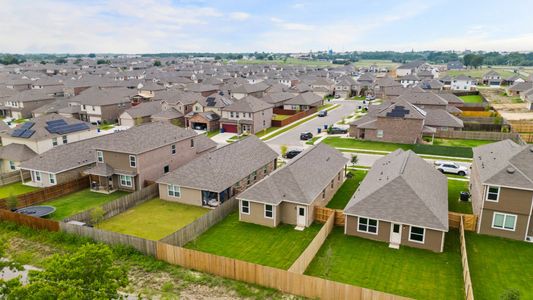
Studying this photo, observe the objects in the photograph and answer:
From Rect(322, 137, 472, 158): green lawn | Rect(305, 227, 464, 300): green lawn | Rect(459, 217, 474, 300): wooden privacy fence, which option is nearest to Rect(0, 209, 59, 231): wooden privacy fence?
Rect(305, 227, 464, 300): green lawn

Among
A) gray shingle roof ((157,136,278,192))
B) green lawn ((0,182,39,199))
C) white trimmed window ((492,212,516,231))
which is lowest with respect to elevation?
green lawn ((0,182,39,199))

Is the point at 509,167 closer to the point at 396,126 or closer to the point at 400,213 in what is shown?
the point at 400,213

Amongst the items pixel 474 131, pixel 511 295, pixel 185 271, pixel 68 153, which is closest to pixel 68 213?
pixel 68 153

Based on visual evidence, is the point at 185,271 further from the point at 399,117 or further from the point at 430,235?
the point at 399,117

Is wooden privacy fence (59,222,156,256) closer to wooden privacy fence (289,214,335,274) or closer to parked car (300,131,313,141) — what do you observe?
wooden privacy fence (289,214,335,274)

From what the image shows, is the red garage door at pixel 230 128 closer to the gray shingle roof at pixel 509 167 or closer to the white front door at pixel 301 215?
the white front door at pixel 301 215

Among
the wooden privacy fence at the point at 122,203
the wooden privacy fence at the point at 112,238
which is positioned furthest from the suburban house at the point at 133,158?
the wooden privacy fence at the point at 112,238

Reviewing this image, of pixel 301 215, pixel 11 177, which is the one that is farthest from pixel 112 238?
pixel 11 177
